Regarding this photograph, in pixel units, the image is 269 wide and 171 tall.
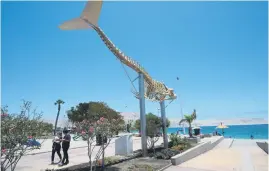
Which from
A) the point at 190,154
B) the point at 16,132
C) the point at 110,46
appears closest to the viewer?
the point at 16,132

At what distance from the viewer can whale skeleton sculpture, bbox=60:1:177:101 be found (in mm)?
12750

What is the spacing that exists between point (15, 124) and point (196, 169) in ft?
29.5

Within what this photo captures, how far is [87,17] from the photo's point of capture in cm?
1288

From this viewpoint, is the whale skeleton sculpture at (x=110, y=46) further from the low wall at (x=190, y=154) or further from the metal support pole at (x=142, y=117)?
the low wall at (x=190, y=154)

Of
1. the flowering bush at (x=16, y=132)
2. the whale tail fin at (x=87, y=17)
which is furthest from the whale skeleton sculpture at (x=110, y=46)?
the flowering bush at (x=16, y=132)

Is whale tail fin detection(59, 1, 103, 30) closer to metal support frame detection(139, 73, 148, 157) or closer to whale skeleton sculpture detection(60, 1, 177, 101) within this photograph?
whale skeleton sculpture detection(60, 1, 177, 101)

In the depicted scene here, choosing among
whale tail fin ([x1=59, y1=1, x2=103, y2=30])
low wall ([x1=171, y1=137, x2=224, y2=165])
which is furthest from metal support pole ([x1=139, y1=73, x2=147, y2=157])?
whale tail fin ([x1=59, y1=1, x2=103, y2=30])

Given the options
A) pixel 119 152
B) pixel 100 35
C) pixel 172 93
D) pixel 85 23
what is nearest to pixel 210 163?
pixel 119 152

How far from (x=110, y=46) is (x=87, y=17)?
2265 mm

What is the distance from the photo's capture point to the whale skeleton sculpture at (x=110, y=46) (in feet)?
41.8

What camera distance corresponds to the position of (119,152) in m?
17.0

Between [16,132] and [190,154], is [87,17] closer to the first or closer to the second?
[16,132]

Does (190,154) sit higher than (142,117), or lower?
lower

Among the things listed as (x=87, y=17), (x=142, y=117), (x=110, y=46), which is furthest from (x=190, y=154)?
(x=87, y=17)
